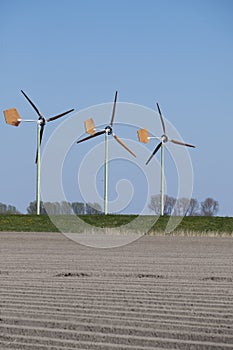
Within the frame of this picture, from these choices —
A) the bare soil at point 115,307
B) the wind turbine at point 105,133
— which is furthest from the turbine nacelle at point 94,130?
the bare soil at point 115,307

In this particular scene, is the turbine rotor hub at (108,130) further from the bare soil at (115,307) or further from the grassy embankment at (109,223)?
the bare soil at (115,307)

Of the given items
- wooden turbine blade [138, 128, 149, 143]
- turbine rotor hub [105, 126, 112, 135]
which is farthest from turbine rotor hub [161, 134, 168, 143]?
turbine rotor hub [105, 126, 112, 135]

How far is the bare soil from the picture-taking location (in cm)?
892

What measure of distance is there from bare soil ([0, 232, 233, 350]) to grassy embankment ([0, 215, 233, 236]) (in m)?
30.7

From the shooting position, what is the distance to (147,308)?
11203 millimetres

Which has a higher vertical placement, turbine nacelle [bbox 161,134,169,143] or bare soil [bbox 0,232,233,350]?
turbine nacelle [bbox 161,134,169,143]

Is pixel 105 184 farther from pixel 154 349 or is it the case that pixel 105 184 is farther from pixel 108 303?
pixel 154 349

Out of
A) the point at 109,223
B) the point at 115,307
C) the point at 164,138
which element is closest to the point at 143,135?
the point at 164,138

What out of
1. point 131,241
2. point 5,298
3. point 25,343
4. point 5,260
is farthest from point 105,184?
point 25,343

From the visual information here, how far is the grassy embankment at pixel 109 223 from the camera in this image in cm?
5088

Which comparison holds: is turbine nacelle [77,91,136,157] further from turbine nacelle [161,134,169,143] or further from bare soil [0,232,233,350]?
bare soil [0,232,233,350]

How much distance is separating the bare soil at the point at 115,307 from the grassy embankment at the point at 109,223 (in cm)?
3071

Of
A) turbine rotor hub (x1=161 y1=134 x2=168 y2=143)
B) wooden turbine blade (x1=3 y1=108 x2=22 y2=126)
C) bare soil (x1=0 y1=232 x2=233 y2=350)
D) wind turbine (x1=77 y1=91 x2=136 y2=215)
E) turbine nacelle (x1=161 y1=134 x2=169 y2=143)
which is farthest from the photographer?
turbine rotor hub (x1=161 y1=134 x2=168 y2=143)

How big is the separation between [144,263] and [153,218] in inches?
1342
